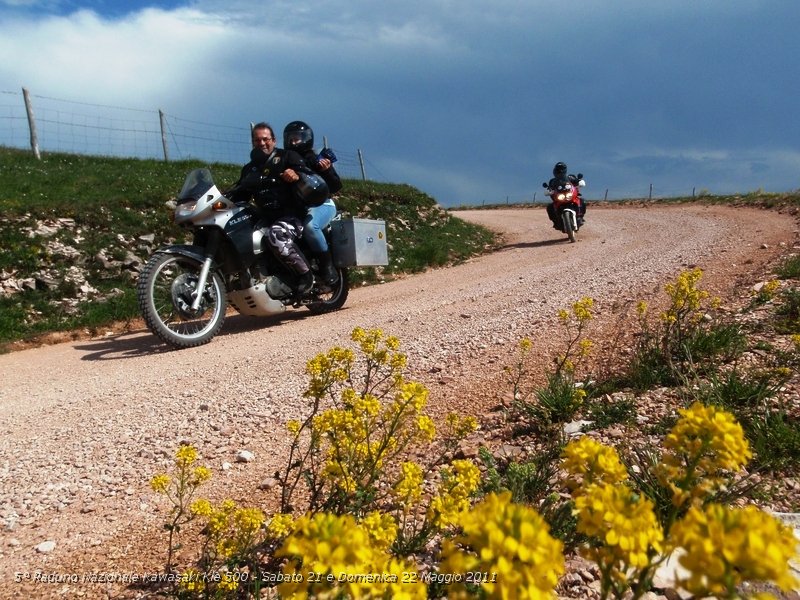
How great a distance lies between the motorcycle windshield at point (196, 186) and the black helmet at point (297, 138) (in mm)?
1145

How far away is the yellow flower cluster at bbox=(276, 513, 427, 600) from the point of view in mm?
862

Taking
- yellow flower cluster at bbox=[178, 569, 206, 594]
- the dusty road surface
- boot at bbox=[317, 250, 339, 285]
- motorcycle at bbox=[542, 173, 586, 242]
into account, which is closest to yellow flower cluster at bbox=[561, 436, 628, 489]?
yellow flower cluster at bbox=[178, 569, 206, 594]

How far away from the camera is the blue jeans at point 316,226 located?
7.21 meters

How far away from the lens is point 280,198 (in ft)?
23.5

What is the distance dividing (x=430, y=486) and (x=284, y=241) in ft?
15.6

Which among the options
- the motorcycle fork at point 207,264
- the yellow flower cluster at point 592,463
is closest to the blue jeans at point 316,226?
the motorcycle fork at point 207,264

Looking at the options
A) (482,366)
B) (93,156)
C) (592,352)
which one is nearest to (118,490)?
(482,366)

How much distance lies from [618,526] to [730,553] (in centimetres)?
23

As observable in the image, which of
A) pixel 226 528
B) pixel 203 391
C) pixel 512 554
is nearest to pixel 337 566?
pixel 512 554

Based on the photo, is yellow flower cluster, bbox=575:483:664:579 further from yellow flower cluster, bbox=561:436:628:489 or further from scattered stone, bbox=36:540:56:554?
scattered stone, bbox=36:540:56:554

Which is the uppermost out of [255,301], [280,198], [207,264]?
[280,198]

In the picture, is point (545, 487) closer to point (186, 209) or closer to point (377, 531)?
point (377, 531)

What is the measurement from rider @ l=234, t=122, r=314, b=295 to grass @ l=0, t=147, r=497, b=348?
279cm

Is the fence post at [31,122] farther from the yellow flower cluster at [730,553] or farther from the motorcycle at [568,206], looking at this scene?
the yellow flower cluster at [730,553]
